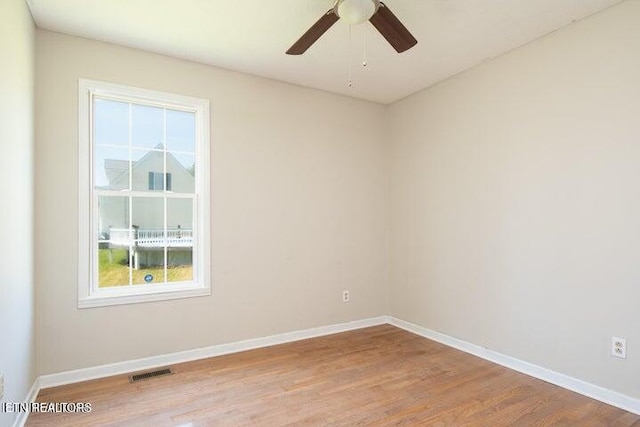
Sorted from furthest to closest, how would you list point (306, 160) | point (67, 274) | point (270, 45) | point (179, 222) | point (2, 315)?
point (306, 160), point (179, 222), point (270, 45), point (67, 274), point (2, 315)

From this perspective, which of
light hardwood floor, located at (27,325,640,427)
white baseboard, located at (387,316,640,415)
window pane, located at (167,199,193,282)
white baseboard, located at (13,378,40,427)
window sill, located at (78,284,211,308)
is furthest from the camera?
window pane, located at (167,199,193,282)

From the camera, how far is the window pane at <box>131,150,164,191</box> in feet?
10.3

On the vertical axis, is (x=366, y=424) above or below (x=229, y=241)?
below

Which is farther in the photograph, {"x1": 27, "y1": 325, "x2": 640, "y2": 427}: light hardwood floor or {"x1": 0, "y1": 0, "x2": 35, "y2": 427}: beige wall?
{"x1": 27, "y1": 325, "x2": 640, "y2": 427}: light hardwood floor

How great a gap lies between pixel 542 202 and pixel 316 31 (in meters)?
2.20

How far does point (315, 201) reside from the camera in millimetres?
3945

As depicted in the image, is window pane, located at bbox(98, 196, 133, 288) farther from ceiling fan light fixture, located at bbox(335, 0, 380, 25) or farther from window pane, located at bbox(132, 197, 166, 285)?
ceiling fan light fixture, located at bbox(335, 0, 380, 25)

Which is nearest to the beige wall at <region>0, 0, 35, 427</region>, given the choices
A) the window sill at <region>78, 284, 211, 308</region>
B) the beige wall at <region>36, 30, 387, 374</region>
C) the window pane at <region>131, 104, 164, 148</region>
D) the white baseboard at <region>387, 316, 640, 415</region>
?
the beige wall at <region>36, 30, 387, 374</region>

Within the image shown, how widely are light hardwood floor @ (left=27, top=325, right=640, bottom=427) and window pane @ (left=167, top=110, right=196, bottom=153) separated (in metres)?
2.00

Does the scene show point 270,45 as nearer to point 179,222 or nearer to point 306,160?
point 306,160

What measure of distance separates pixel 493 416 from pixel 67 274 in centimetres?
327

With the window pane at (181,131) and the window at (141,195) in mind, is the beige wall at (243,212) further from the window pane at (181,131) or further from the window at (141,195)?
the window pane at (181,131)

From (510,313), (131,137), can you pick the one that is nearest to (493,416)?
(510,313)

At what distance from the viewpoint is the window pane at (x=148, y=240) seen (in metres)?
3.14
